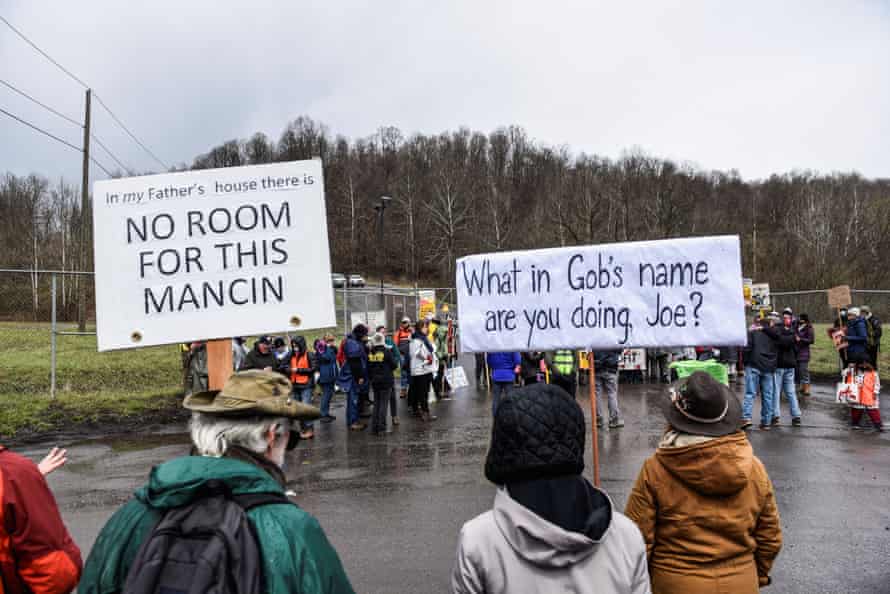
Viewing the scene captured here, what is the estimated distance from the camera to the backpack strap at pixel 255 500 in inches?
67.9

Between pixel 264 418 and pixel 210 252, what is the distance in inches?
80.9

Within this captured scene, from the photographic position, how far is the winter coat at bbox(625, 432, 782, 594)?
9.11 feet

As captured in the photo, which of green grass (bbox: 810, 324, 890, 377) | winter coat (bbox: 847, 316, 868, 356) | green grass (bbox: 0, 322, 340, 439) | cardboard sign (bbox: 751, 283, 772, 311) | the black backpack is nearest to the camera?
the black backpack

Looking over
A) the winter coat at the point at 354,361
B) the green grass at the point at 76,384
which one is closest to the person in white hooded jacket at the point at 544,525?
the winter coat at the point at 354,361

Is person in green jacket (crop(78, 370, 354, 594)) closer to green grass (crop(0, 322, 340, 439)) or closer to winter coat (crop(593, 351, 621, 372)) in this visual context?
winter coat (crop(593, 351, 621, 372))

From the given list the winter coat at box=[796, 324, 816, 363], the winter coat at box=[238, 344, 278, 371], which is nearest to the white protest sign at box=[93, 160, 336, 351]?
the winter coat at box=[238, 344, 278, 371]

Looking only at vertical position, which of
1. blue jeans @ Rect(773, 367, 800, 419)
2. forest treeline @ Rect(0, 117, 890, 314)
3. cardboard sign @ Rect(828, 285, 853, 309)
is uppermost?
forest treeline @ Rect(0, 117, 890, 314)

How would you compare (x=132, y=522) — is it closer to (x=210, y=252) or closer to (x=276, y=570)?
(x=276, y=570)

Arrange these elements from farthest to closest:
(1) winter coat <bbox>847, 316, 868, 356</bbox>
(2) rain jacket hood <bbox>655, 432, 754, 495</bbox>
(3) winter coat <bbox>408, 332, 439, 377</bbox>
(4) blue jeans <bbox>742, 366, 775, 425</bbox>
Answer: (3) winter coat <bbox>408, 332, 439, 377</bbox> → (1) winter coat <bbox>847, 316, 868, 356</bbox> → (4) blue jeans <bbox>742, 366, 775, 425</bbox> → (2) rain jacket hood <bbox>655, 432, 754, 495</bbox>

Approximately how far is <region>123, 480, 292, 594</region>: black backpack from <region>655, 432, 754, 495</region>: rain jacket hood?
1.90 metres

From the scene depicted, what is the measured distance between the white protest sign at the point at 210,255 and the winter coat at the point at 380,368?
7.43 meters

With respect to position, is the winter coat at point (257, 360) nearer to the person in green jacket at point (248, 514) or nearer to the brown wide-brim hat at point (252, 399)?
the brown wide-brim hat at point (252, 399)

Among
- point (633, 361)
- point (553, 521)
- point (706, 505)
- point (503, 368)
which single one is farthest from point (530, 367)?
point (553, 521)

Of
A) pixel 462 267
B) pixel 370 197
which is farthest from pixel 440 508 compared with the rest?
pixel 370 197
